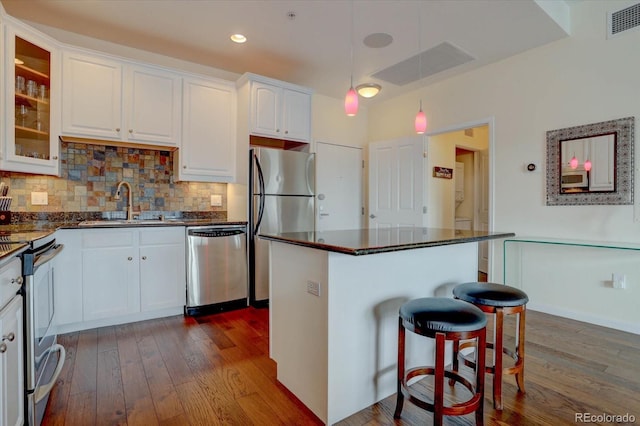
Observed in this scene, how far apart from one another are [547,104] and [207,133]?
11.7 feet

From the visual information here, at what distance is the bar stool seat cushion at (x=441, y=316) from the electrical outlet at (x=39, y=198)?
11.1ft

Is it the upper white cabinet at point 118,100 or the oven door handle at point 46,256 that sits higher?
the upper white cabinet at point 118,100

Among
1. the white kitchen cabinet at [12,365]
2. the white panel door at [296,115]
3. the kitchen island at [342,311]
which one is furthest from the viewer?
the white panel door at [296,115]

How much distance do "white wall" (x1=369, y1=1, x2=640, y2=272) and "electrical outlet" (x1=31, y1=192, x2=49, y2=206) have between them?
173 inches

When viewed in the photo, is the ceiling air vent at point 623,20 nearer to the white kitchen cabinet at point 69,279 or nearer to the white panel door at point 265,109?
the white panel door at point 265,109

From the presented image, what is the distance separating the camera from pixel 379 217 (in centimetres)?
478

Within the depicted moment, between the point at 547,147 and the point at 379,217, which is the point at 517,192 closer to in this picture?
the point at 547,147

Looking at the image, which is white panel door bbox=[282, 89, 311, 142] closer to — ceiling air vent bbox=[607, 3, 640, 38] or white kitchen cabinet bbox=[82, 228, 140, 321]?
white kitchen cabinet bbox=[82, 228, 140, 321]

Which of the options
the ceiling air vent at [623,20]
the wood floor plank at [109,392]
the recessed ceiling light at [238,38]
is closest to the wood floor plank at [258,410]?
the wood floor plank at [109,392]

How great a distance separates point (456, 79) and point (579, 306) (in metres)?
2.83

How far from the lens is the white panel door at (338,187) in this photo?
4695mm

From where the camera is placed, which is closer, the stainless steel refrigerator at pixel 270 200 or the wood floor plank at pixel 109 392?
the wood floor plank at pixel 109 392

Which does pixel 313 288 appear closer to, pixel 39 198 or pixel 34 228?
pixel 34 228

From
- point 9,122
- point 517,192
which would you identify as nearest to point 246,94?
point 9,122
